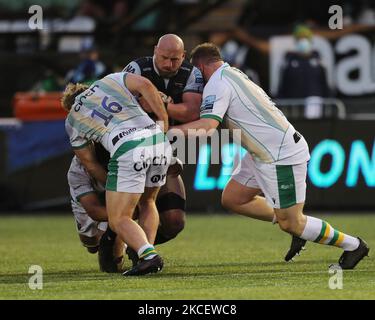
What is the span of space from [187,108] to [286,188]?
3.93 ft

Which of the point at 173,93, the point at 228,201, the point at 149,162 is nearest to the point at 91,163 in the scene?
the point at 149,162

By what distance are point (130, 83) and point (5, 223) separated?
745 centimetres

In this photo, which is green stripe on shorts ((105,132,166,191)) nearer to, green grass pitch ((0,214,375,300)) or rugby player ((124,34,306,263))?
rugby player ((124,34,306,263))

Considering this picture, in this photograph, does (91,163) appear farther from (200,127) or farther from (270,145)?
(270,145)

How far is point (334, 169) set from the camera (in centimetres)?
1747

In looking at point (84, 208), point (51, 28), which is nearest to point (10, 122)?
point (51, 28)

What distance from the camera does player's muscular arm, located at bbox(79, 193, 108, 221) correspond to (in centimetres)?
1067

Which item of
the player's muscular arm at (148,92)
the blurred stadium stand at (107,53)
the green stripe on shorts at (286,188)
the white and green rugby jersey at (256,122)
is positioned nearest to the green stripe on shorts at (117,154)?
the player's muscular arm at (148,92)

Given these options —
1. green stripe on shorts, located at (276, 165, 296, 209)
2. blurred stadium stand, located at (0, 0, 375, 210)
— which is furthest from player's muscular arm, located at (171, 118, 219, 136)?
blurred stadium stand, located at (0, 0, 375, 210)

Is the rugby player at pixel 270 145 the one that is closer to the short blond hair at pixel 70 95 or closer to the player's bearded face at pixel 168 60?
the player's bearded face at pixel 168 60

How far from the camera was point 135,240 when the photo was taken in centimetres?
969

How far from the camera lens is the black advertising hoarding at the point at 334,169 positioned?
17.5 meters

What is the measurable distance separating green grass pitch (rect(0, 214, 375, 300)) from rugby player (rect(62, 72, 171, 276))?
423mm
